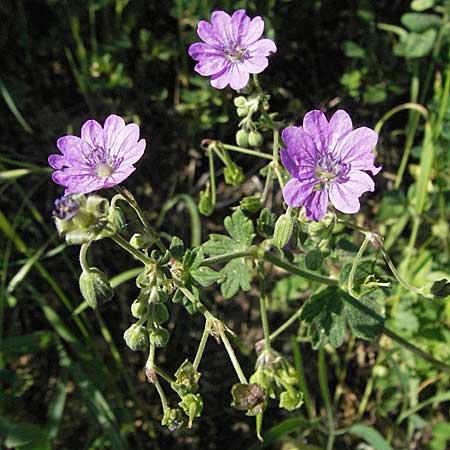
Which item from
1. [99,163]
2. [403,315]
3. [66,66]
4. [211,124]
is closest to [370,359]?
[403,315]

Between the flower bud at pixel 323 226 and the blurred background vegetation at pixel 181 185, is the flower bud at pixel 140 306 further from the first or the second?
A: the blurred background vegetation at pixel 181 185

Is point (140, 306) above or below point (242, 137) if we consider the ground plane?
below

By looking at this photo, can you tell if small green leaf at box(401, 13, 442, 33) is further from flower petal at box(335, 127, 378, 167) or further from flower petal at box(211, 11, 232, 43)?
flower petal at box(335, 127, 378, 167)

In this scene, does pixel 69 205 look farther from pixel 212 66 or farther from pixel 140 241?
pixel 212 66

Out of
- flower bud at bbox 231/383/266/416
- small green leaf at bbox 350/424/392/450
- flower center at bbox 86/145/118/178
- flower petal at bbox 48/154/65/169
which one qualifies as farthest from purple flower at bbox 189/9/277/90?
small green leaf at bbox 350/424/392/450

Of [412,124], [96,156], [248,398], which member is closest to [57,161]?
[96,156]

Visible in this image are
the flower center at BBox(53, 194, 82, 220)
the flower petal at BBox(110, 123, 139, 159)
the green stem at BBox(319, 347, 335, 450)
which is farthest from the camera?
the green stem at BBox(319, 347, 335, 450)
